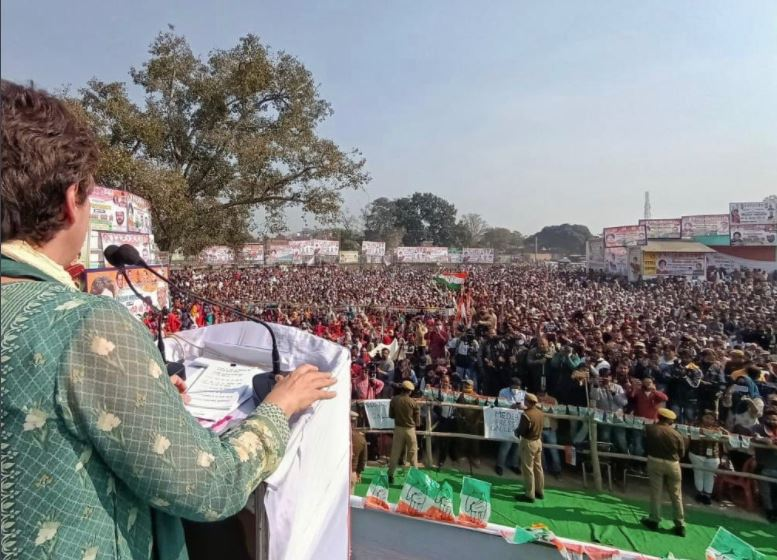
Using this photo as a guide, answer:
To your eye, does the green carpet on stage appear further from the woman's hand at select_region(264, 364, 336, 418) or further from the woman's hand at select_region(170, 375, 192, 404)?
the woman's hand at select_region(264, 364, 336, 418)

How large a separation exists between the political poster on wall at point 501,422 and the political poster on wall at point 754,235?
22085mm

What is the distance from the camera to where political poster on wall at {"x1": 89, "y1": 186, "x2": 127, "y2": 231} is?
9078mm

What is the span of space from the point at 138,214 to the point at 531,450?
29.8ft

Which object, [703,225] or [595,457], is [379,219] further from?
[595,457]

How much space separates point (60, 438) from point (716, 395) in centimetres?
777

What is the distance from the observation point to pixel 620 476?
6.16 metres

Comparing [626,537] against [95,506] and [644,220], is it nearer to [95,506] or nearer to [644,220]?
[95,506]

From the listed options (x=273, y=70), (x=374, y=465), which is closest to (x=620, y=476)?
(x=374, y=465)

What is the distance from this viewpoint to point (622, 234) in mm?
31516

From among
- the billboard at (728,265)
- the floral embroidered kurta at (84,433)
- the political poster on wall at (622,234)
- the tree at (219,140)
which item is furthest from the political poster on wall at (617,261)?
the floral embroidered kurta at (84,433)

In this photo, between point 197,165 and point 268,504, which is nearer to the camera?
point 268,504

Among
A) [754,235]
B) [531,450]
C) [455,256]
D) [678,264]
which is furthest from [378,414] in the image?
[455,256]

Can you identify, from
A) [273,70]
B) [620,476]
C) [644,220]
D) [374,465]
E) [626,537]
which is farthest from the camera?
[644,220]

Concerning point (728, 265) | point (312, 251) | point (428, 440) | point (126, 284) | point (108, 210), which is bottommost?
point (428, 440)
